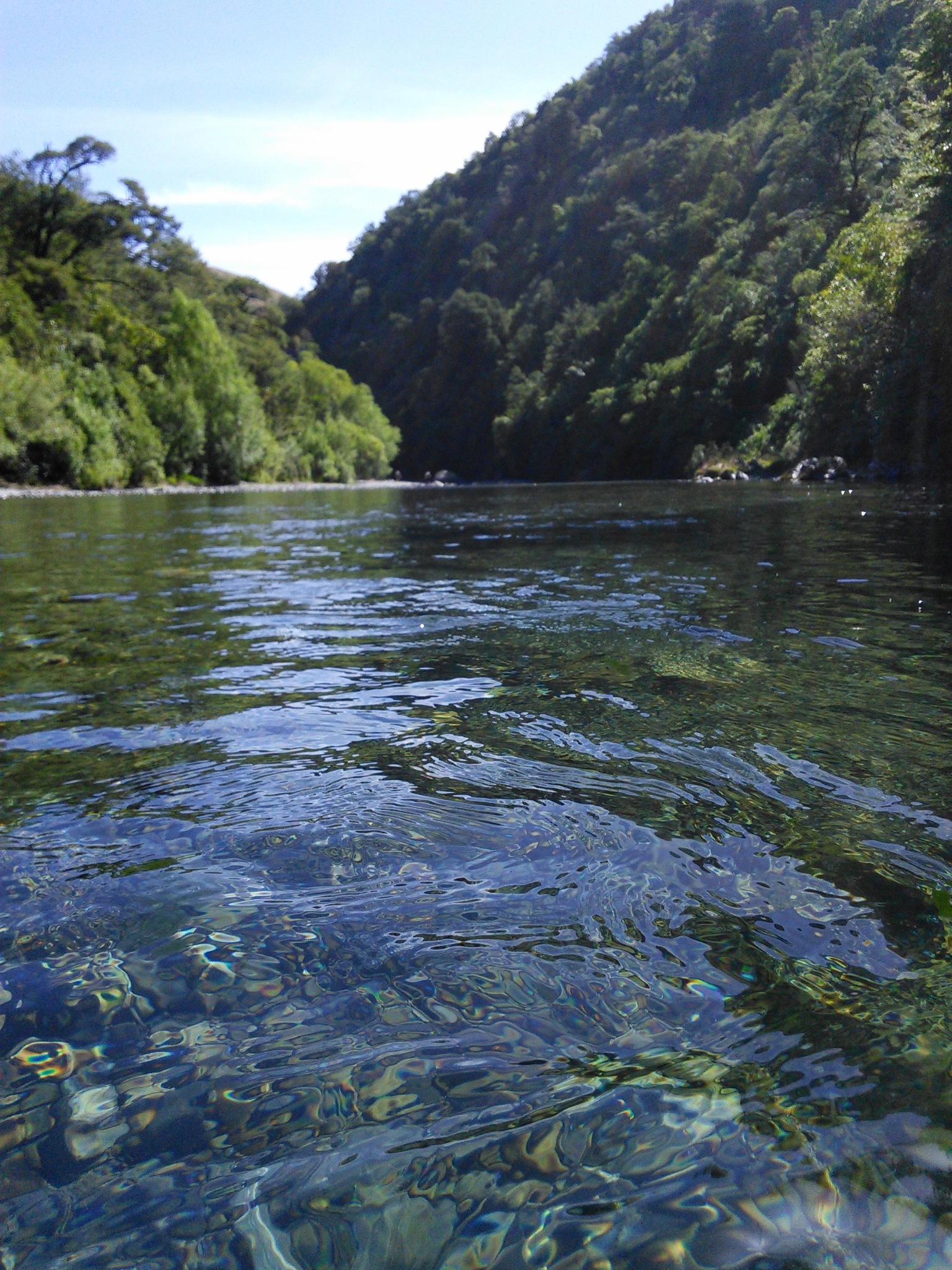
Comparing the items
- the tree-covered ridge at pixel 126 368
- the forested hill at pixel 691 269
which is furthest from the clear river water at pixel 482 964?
the tree-covered ridge at pixel 126 368

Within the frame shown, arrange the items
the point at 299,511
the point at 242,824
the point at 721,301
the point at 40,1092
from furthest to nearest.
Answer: the point at 721,301 < the point at 299,511 < the point at 242,824 < the point at 40,1092

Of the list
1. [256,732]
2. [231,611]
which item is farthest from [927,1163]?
[231,611]

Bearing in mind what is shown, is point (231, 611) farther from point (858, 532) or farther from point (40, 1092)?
point (858, 532)

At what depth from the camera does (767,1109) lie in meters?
1.76

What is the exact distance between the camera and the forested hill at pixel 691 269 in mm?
29189

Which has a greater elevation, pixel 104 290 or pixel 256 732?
pixel 104 290

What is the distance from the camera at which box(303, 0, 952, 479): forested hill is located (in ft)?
95.8

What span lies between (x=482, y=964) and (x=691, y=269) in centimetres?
10169

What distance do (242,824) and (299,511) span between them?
25455mm

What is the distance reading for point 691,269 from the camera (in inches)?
3649

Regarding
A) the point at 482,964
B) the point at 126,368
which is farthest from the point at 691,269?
the point at 482,964

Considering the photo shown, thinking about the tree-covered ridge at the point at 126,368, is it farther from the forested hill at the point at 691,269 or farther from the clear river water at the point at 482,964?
the clear river water at the point at 482,964

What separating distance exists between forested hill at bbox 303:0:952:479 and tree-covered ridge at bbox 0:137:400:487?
30.3m

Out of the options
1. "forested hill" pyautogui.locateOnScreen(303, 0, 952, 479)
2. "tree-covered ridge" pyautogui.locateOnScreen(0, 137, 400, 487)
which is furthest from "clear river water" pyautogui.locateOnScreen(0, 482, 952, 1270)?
"tree-covered ridge" pyautogui.locateOnScreen(0, 137, 400, 487)
